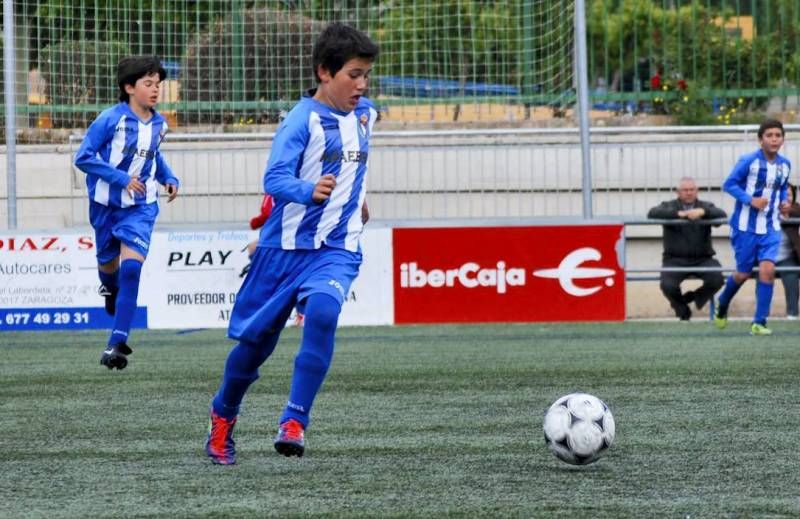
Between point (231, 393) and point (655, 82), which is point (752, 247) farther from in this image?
point (231, 393)

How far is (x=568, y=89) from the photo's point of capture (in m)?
15.9

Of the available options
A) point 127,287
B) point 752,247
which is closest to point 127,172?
point 127,287

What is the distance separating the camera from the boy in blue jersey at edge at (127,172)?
9.60 metres

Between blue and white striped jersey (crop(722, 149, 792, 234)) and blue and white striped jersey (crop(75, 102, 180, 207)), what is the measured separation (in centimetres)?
548

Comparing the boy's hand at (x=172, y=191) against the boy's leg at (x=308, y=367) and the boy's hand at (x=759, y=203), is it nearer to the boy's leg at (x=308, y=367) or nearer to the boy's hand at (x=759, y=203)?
the boy's leg at (x=308, y=367)

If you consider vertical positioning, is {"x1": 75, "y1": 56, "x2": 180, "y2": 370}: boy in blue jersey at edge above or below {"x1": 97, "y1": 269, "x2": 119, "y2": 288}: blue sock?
above

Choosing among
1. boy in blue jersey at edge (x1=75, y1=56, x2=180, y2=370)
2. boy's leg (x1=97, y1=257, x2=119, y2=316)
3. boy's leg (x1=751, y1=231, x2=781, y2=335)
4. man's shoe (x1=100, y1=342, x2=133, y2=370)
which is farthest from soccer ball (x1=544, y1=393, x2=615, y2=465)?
boy's leg (x1=751, y1=231, x2=781, y2=335)

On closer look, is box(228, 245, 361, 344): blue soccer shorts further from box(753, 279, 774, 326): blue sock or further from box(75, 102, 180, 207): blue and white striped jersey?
box(753, 279, 774, 326): blue sock

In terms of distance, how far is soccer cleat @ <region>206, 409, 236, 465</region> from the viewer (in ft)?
18.7

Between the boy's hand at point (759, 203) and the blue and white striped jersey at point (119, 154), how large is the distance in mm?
5504

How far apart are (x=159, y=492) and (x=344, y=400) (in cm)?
310

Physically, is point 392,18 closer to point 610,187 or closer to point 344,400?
point 610,187

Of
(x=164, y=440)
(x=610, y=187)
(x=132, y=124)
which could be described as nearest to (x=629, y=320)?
(x=610, y=187)

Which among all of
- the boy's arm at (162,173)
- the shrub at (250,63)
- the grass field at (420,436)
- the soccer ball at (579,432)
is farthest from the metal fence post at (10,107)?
the soccer ball at (579,432)
